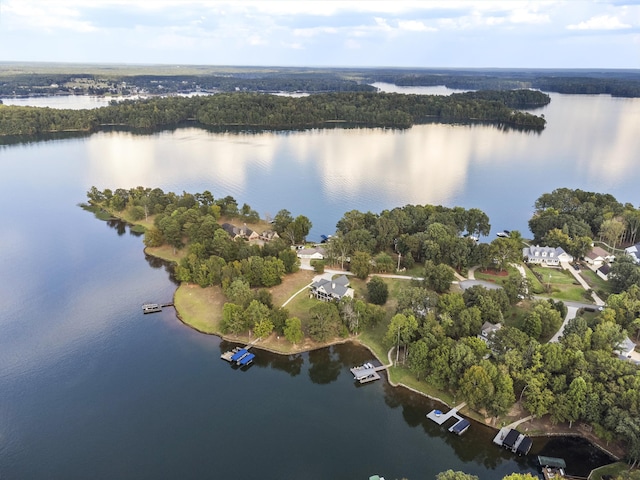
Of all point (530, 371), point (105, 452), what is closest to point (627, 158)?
point (530, 371)

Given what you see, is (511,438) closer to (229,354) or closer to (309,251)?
(229,354)

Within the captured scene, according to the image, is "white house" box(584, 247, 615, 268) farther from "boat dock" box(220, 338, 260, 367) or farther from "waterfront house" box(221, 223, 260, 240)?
"waterfront house" box(221, 223, 260, 240)

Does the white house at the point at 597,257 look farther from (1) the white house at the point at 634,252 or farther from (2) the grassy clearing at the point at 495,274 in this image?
(2) the grassy clearing at the point at 495,274

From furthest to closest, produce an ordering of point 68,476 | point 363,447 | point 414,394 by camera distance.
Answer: point 414,394 → point 363,447 → point 68,476

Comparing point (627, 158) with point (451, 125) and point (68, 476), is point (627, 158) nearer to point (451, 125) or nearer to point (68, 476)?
point (451, 125)

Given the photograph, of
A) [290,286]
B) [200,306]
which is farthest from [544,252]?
[200,306]

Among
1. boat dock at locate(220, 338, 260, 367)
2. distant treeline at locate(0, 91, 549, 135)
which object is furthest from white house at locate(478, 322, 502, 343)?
distant treeline at locate(0, 91, 549, 135)

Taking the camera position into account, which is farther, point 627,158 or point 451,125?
point 451,125
